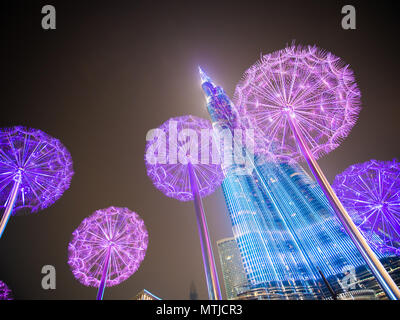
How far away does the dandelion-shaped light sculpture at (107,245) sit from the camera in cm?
1959

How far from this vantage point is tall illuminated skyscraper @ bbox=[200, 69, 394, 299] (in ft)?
310

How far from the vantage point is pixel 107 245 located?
808 inches

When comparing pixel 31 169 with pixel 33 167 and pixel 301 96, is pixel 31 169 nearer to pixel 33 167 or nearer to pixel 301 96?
pixel 33 167

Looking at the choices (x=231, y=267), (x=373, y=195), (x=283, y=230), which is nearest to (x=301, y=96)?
(x=373, y=195)

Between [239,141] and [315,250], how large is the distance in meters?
113

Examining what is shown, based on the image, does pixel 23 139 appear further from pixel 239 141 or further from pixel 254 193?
pixel 254 193

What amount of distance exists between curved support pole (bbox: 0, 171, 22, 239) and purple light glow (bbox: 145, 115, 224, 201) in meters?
10.5

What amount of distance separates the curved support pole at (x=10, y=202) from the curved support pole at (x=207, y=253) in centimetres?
1349

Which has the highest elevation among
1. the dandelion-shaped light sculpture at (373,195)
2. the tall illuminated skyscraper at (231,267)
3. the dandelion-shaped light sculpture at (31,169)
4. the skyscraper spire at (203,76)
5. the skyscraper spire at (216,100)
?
the skyscraper spire at (203,76)

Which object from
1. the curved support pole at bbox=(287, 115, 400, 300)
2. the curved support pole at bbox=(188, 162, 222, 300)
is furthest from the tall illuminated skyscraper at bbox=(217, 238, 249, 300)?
the curved support pole at bbox=(287, 115, 400, 300)

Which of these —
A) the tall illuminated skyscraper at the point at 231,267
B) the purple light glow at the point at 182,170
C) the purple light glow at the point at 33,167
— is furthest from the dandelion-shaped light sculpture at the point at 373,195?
the tall illuminated skyscraper at the point at 231,267

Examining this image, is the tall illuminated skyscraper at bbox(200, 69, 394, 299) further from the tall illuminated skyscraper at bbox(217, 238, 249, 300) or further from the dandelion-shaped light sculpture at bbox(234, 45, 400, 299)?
the dandelion-shaped light sculpture at bbox(234, 45, 400, 299)

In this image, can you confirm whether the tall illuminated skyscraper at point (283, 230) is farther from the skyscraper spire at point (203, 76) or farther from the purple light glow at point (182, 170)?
the purple light glow at point (182, 170)

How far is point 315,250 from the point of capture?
102m
